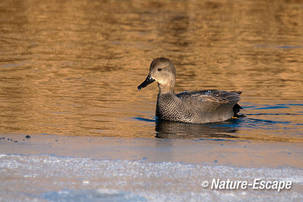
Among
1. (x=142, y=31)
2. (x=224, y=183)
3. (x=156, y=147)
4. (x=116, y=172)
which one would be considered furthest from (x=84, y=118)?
(x=142, y=31)

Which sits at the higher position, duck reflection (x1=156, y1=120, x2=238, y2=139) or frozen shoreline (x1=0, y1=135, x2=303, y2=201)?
duck reflection (x1=156, y1=120, x2=238, y2=139)

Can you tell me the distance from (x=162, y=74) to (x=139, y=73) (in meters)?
4.02

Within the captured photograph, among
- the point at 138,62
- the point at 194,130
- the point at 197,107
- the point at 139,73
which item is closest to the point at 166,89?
the point at 197,107

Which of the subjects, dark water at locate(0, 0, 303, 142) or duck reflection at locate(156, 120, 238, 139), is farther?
dark water at locate(0, 0, 303, 142)

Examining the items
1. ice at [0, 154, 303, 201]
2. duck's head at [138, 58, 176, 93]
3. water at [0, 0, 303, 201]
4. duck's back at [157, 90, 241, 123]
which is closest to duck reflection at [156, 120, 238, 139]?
water at [0, 0, 303, 201]

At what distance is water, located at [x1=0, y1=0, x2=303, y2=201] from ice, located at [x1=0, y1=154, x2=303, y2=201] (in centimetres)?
5

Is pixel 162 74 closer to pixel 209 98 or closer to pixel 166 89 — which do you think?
pixel 166 89

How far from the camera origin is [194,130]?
10438 millimetres

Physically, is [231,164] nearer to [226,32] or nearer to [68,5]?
[226,32]

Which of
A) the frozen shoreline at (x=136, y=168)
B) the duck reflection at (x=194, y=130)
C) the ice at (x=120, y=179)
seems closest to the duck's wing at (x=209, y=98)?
the duck reflection at (x=194, y=130)

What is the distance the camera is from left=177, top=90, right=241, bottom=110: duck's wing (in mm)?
11234

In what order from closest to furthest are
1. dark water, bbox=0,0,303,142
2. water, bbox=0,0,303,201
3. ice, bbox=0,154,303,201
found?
ice, bbox=0,154,303,201, water, bbox=0,0,303,201, dark water, bbox=0,0,303,142

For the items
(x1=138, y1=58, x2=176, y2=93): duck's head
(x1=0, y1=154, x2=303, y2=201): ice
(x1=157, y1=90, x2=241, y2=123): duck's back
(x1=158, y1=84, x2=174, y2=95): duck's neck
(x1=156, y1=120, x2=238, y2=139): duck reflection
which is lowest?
(x1=0, y1=154, x2=303, y2=201): ice

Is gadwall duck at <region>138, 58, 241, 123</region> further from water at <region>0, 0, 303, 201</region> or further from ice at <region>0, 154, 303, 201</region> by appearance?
Result: ice at <region>0, 154, 303, 201</region>
